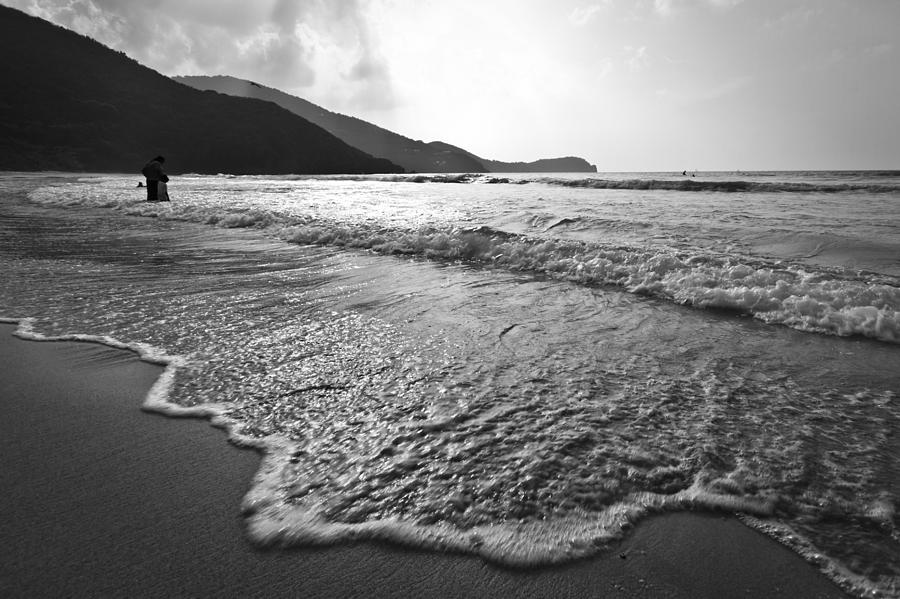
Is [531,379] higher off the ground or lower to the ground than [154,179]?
lower

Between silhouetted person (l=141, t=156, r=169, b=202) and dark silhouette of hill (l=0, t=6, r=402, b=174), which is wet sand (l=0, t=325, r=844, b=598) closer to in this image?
silhouetted person (l=141, t=156, r=169, b=202)

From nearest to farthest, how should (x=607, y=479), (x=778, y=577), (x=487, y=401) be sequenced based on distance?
(x=778, y=577) < (x=607, y=479) < (x=487, y=401)

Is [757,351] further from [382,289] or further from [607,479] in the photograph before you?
[382,289]

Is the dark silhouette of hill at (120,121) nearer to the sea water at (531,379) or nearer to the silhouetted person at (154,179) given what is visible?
the silhouetted person at (154,179)

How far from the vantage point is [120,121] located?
96.2 metres

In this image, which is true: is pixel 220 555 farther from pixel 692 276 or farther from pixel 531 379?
pixel 692 276

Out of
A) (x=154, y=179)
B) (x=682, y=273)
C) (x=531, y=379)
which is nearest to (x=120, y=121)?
(x=154, y=179)

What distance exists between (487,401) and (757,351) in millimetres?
2676

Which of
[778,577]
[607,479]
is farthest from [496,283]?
[778,577]

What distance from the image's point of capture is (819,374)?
Result: 11.4ft

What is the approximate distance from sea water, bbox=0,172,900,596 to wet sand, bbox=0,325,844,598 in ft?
0.32

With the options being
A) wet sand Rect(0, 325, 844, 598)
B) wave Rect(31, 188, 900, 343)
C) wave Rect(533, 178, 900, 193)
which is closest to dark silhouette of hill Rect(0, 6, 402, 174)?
wave Rect(533, 178, 900, 193)

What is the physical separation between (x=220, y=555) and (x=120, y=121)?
123216 millimetres

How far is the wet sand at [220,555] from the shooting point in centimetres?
162
